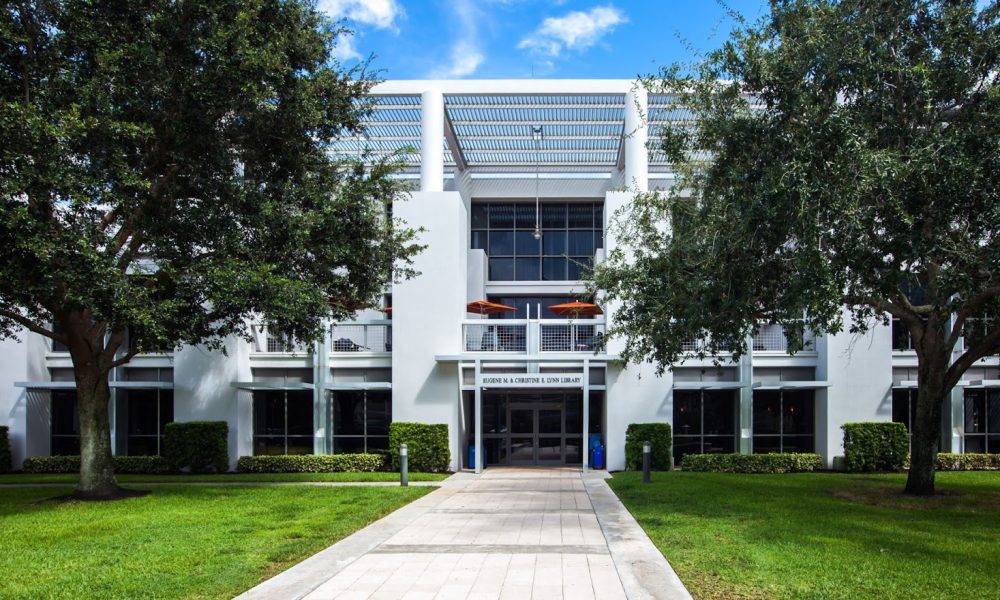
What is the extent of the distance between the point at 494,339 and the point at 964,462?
14488 mm

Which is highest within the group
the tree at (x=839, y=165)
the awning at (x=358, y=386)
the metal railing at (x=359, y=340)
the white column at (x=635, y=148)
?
the white column at (x=635, y=148)

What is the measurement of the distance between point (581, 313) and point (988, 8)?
53.3 ft

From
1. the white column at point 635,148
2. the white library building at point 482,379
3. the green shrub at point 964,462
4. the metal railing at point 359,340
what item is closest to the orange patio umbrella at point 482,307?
the white library building at point 482,379

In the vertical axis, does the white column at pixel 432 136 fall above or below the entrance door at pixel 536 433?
above

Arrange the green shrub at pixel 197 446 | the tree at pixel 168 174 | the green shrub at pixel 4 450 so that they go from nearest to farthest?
the tree at pixel 168 174 < the green shrub at pixel 197 446 < the green shrub at pixel 4 450

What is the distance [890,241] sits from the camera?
1175 centimetres

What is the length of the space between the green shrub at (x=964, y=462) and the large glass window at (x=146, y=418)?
2408 cm

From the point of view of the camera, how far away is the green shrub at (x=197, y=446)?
24.6 m

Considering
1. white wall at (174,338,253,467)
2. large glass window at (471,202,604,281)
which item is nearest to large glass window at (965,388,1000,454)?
large glass window at (471,202,604,281)

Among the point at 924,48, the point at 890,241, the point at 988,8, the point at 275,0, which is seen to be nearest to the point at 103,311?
the point at 275,0

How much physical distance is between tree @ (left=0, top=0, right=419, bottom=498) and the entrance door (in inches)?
434

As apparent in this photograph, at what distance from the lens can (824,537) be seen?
11.0 metres

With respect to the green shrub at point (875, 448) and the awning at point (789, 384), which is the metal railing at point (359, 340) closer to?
the awning at point (789, 384)

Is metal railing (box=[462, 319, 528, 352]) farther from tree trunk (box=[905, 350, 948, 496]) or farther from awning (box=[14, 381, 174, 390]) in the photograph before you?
tree trunk (box=[905, 350, 948, 496])
